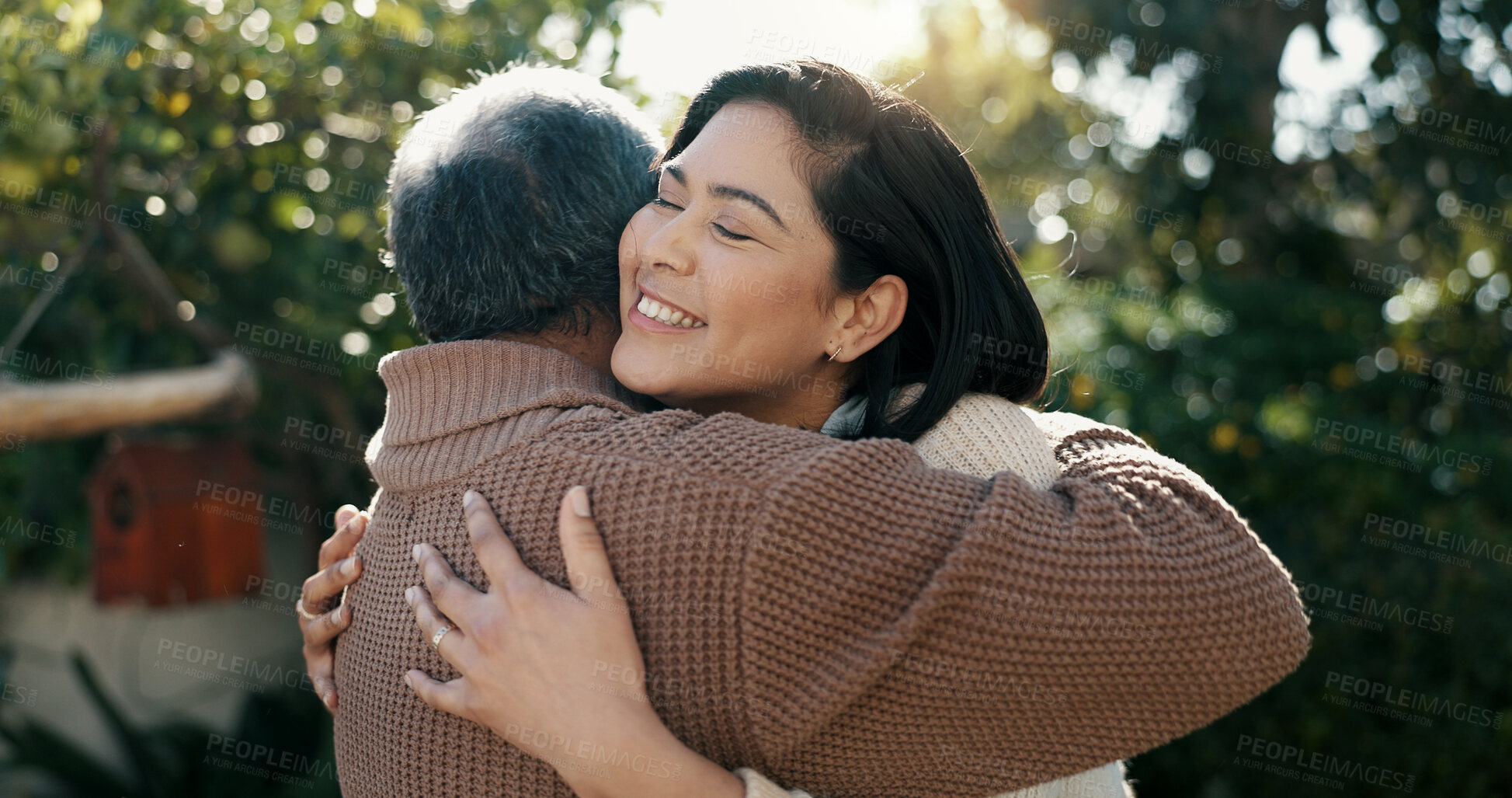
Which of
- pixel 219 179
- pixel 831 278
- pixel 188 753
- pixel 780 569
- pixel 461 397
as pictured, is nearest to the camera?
pixel 780 569

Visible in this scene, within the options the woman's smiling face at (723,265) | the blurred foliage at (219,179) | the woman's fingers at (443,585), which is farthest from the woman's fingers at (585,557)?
the blurred foliage at (219,179)

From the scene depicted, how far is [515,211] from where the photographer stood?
5.41 feet

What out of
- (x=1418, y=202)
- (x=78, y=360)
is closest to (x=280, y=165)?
(x=78, y=360)

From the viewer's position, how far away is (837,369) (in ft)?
6.40

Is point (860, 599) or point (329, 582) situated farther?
point (329, 582)

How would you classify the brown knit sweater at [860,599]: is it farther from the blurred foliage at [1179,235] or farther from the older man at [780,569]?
the blurred foliage at [1179,235]

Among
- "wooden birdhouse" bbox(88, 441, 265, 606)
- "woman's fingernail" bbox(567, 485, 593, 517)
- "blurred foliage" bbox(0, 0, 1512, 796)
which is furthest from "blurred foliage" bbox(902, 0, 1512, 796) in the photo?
"wooden birdhouse" bbox(88, 441, 265, 606)

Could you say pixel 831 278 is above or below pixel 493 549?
above

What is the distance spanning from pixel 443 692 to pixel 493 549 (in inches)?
8.3

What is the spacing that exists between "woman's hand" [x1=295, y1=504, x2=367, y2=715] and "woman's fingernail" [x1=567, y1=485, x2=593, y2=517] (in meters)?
0.56

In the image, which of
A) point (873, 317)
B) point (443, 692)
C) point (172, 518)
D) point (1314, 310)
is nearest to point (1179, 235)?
point (1314, 310)

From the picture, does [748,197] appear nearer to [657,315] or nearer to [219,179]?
[657,315]

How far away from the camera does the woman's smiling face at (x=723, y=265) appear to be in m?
1.69

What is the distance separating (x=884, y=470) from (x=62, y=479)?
277 centimetres
